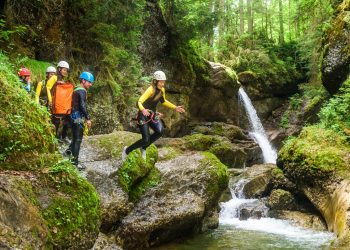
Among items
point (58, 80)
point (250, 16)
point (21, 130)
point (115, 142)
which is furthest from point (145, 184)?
point (250, 16)

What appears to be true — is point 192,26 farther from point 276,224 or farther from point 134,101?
point 276,224

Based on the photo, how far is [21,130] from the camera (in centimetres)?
550

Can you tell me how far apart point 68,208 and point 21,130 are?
1.37 meters

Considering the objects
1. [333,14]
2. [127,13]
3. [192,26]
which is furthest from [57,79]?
[333,14]

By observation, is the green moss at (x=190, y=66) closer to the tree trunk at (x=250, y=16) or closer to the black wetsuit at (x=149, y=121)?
the tree trunk at (x=250, y=16)

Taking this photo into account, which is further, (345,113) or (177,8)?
(177,8)

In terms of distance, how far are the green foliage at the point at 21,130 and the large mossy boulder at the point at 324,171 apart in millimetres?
7288

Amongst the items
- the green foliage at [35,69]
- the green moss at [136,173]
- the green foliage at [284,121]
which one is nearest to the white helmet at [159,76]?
the green moss at [136,173]

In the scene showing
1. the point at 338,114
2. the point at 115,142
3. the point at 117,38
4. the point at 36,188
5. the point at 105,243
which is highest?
the point at 117,38

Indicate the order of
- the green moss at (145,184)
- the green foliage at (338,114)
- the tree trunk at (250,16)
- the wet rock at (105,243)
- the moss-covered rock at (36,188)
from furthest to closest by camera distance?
the tree trunk at (250,16)
the green foliage at (338,114)
the green moss at (145,184)
the wet rock at (105,243)
the moss-covered rock at (36,188)

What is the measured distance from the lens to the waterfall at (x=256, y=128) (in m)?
24.6

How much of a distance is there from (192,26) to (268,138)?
10.5 metres

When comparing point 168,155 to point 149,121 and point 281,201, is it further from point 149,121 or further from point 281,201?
point 281,201

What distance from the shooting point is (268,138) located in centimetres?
2586
